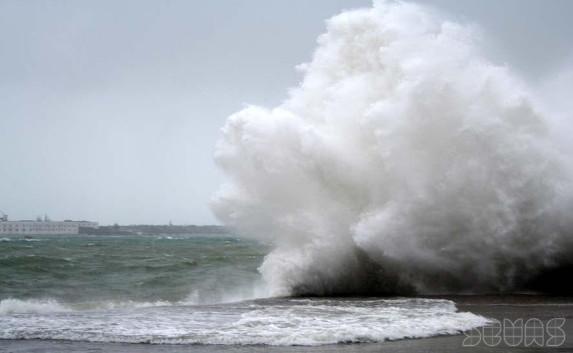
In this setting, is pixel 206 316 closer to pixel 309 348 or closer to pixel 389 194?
pixel 309 348

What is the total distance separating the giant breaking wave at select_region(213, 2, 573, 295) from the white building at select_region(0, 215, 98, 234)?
160 m

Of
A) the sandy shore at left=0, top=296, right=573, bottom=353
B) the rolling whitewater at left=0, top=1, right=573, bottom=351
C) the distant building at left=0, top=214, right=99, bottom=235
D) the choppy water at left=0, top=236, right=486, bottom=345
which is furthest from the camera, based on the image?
the distant building at left=0, top=214, right=99, bottom=235

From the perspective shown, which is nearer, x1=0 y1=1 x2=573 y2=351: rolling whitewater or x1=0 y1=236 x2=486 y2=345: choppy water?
x1=0 y1=236 x2=486 y2=345: choppy water

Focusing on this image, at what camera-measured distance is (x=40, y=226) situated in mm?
173250

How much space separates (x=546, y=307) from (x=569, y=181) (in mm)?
4476

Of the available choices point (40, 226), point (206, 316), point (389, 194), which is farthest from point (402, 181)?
point (40, 226)

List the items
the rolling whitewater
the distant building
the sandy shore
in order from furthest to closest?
1. the distant building
2. the rolling whitewater
3. the sandy shore

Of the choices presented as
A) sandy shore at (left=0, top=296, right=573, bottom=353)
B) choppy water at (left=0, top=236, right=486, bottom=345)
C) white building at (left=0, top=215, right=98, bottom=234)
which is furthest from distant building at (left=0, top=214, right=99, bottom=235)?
sandy shore at (left=0, top=296, right=573, bottom=353)

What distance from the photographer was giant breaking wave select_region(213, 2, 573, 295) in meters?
17.9

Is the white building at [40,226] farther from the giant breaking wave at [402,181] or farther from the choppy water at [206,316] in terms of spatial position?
the giant breaking wave at [402,181]

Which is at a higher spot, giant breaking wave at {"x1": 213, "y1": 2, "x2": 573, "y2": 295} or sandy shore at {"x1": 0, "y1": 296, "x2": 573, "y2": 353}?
giant breaking wave at {"x1": 213, "y1": 2, "x2": 573, "y2": 295}

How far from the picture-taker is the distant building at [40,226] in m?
167

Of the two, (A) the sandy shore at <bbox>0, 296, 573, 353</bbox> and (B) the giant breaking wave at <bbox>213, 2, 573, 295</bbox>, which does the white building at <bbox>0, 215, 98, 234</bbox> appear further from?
(A) the sandy shore at <bbox>0, 296, 573, 353</bbox>

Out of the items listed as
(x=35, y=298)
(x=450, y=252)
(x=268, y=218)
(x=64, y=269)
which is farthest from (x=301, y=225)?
(x=64, y=269)
